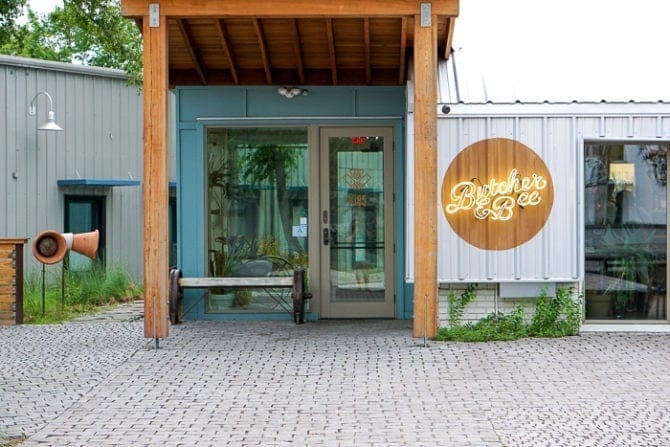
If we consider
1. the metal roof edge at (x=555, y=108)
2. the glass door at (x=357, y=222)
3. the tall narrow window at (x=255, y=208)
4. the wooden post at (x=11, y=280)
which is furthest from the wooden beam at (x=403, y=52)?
the wooden post at (x=11, y=280)

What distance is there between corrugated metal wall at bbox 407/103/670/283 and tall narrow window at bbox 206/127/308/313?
2.37 metres

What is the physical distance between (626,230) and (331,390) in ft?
16.9

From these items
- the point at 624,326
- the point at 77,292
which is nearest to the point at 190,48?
the point at 624,326

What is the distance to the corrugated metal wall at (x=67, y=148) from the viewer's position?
1923 cm

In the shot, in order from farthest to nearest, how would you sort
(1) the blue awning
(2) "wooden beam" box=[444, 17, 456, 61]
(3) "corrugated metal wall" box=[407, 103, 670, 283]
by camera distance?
(1) the blue awning → (3) "corrugated metal wall" box=[407, 103, 670, 283] → (2) "wooden beam" box=[444, 17, 456, 61]

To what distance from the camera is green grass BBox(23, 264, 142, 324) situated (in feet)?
53.7

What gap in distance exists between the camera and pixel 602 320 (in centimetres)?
1287

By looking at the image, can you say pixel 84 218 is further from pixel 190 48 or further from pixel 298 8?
pixel 298 8

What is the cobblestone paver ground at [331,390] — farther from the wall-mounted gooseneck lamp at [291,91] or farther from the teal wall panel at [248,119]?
the wall-mounted gooseneck lamp at [291,91]

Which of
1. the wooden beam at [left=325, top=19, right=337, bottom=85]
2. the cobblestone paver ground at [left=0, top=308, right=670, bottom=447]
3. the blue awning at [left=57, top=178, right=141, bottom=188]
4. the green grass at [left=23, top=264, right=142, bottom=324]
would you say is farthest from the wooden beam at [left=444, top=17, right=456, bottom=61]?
the blue awning at [left=57, top=178, right=141, bottom=188]

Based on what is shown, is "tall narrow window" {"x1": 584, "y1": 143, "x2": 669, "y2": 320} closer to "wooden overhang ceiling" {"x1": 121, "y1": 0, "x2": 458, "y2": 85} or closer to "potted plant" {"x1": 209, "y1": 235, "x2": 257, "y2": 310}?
"wooden overhang ceiling" {"x1": 121, "y1": 0, "x2": 458, "y2": 85}

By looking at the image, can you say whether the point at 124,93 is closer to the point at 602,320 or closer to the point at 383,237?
the point at 383,237

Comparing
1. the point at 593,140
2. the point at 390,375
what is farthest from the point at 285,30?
the point at 390,375

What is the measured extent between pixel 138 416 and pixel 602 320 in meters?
6.47
